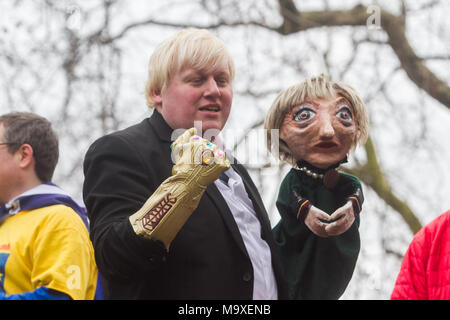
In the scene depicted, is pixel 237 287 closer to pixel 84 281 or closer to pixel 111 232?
pixel 111 232

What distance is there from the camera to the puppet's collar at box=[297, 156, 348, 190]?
281 cm

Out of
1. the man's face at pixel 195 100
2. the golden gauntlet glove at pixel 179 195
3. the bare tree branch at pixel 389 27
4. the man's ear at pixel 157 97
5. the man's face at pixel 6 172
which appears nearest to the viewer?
the golden gauntlet glove at pixel 179 195

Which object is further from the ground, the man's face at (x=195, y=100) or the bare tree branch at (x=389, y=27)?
the bare tree branch at (x=389, y=27)

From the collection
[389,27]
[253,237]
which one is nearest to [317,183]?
[253,237]

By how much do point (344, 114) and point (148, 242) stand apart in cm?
102

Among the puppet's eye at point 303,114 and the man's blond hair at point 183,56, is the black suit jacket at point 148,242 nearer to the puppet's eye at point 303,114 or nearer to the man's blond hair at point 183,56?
the man's blond hair at point 183,56

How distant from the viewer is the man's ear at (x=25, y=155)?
319cm

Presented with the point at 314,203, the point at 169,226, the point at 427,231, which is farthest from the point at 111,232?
the point at 427,231

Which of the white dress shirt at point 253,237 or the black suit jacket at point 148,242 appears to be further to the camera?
the white dress shirt at point 253,237

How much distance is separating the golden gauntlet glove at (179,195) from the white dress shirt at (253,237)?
0.37 metres

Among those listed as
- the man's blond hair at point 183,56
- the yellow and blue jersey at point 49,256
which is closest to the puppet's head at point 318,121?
the man's blond hair at point 183,56

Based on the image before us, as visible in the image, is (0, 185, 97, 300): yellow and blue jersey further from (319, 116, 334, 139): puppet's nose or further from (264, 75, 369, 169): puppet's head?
(319, 116, 334, 139): puppet's nose

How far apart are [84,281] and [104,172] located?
547 mm

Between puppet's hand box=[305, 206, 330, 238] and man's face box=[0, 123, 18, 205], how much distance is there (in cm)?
134
